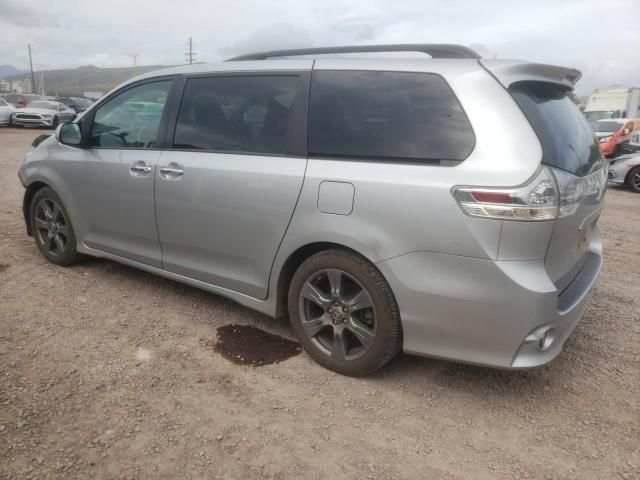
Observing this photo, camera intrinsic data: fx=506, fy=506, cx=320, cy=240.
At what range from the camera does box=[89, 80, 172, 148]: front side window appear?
3630 millimetres

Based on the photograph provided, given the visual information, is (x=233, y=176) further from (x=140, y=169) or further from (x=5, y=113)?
(x=5, y=113)

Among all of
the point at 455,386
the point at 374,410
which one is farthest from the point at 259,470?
the point at 455,386

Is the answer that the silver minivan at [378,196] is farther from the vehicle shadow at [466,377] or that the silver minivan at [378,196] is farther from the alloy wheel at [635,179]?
the alloy wheel at [635,179]

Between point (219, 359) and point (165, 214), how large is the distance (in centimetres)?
109

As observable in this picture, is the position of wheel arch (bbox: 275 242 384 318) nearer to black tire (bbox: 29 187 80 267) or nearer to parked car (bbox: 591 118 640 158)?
black tire (bbox: 29 187 80 267)

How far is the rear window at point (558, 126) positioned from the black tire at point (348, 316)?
40.6 inches

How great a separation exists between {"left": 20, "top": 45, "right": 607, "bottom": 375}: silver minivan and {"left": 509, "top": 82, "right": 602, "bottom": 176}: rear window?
1cm

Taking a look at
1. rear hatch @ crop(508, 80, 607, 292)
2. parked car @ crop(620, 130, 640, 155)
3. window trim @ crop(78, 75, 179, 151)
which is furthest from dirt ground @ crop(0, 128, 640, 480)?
parked car @ crop(620, 130, 640, 155)

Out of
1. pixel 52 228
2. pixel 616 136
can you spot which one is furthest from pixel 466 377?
pixel 616 136

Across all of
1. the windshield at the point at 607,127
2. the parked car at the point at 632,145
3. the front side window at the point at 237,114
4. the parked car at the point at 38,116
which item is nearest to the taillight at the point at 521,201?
the front side window at the point at 237,114

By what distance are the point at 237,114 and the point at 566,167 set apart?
1937 millimetres

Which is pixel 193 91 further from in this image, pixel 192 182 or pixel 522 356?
pixel 522 356

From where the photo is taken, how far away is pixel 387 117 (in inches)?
104

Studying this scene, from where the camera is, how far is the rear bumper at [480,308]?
2309mm
